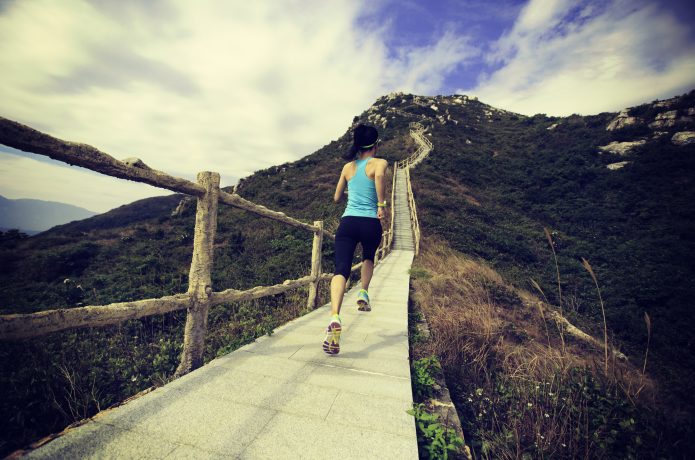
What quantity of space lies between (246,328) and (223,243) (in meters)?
11.9

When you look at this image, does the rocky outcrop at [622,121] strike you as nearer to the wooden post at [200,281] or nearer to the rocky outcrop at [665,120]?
the rocky outcrop at [665,120]

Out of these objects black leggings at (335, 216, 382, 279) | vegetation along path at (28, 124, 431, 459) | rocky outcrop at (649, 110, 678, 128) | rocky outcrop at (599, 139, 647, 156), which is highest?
rocky outcrop at (649, 110, 678, 128)

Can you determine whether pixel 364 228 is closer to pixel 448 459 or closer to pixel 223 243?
pixel 448 459

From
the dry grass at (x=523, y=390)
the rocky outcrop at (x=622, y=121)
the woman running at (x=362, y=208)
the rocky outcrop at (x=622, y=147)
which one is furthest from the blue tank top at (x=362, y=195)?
the rocky outcrop at (x=622, y=121)

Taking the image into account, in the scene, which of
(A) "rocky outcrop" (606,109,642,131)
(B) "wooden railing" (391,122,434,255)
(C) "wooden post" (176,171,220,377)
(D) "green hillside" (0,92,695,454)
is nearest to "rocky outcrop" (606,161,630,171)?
(D) "green hillside" (0,92,695,454)

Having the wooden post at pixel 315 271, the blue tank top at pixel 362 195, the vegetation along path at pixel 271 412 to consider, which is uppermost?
the blue tank top at pixel 362 195

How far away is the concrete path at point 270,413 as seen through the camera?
133 centimetres

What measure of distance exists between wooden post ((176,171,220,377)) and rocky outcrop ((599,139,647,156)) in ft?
106

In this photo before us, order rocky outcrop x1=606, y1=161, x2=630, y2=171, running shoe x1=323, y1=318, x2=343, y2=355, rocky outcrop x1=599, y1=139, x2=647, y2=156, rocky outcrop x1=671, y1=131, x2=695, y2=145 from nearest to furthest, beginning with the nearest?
running shoe x1=323, y1=318, x2=343, y2=355, rocky outcrop x1=671, y1=131, x2=695, y2=145, rocky outcrop x1=606, y1=161, x2=630, y2=171, rocky outcrop x1=599, y1=139, x2=647, y2=156

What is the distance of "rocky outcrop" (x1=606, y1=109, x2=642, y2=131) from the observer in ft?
89.6

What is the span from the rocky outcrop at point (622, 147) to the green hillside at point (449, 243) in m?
0.70

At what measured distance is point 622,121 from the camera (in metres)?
28.1

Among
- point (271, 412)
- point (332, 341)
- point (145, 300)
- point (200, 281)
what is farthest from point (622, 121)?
point (145, 300)

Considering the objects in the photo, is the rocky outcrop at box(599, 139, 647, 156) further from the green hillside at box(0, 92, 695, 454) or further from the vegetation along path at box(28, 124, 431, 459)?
the vegetation along path at box(28, 124, 431, 459)
